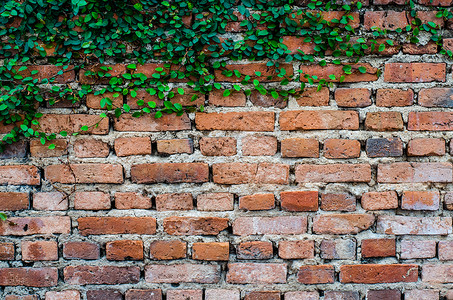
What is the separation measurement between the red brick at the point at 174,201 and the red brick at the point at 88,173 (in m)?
0.17

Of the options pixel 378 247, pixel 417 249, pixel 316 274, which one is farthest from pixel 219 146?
pixel 417 249

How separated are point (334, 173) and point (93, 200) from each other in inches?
36.0

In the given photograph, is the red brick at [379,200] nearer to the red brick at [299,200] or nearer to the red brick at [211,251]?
the red brick at [299,200]

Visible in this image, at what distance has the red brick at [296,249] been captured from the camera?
115cm

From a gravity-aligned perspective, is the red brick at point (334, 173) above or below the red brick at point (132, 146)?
below

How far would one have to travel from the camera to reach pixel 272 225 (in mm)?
1151

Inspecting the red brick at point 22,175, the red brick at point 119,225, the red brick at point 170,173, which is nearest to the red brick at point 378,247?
the red brick at point 170,173

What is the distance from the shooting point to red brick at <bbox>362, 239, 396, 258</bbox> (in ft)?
3.78

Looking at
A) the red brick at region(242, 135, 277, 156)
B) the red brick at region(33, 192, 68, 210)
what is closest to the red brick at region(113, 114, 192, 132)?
the red brick at region(242, 135, 277, 156)

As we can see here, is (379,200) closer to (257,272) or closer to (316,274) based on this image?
(316,274)

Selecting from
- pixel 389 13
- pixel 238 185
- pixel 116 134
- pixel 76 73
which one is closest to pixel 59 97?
pixel 76 73

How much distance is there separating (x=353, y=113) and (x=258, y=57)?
41cm

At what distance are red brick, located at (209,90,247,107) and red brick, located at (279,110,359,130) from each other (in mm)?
162

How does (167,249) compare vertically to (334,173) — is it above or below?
below
